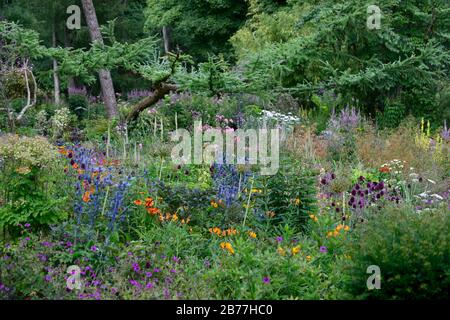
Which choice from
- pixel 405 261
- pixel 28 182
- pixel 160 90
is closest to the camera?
pixel 405 261

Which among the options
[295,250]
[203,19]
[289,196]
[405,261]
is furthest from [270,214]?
[203,19]

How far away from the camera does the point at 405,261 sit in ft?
12.7

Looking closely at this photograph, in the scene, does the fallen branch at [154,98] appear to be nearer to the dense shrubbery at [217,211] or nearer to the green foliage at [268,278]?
the dense shrubbery at [217,211]

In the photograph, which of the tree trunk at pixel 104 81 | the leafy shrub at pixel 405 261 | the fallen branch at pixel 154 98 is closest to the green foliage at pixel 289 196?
the leafy shrub at pixel 405 261

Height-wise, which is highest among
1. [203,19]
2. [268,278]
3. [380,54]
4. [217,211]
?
[203,19]

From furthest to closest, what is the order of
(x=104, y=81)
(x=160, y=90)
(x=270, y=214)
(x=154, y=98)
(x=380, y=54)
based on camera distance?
(x=104, y=81) → (x=380, y=54) → (x=154, y=98) → (x=160, y=90) → (x=270, y=214)

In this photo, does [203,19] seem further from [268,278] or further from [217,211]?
[268,278]

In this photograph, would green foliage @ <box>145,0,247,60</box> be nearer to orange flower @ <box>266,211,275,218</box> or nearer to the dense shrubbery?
the dense shrubbery

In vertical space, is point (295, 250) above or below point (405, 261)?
below

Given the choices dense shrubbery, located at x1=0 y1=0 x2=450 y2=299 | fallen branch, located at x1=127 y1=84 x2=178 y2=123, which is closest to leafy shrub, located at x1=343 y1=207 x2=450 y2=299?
dense shrubbery, located at x1=0 y1=0 x2=450 y2=299

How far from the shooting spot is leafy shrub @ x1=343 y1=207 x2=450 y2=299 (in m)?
3.86

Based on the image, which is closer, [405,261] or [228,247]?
[405,261]

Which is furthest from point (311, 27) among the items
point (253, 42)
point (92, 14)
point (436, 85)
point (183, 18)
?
point (183, 18)

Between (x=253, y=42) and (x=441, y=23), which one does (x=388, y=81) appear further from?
(x=253, y=42)
